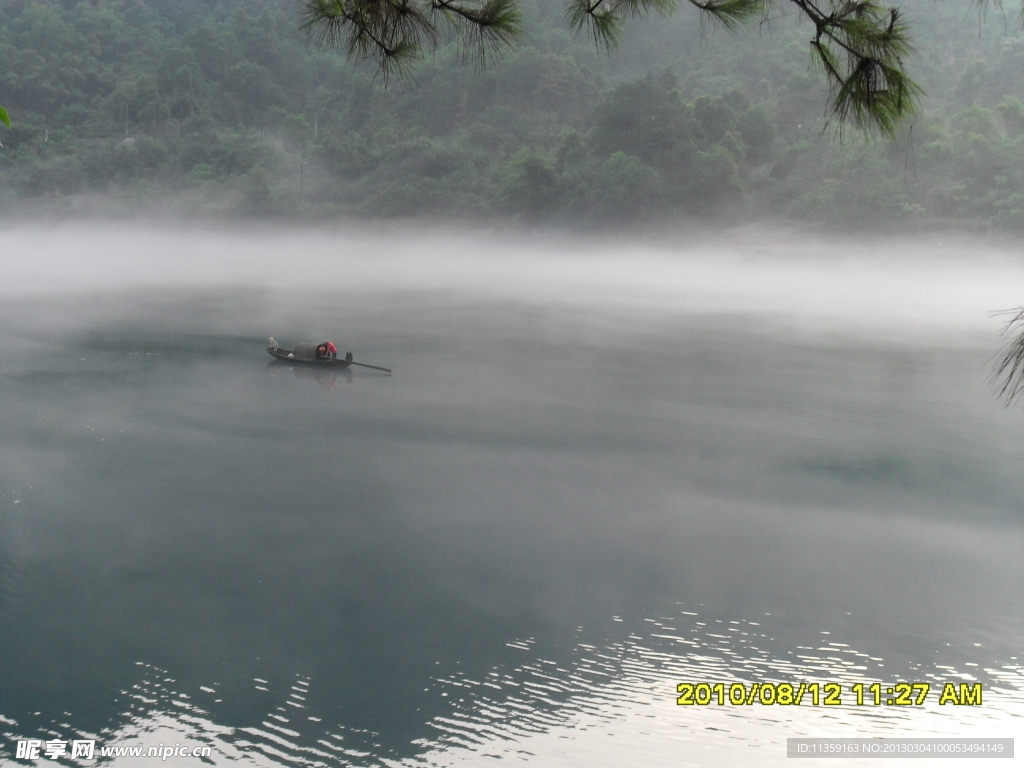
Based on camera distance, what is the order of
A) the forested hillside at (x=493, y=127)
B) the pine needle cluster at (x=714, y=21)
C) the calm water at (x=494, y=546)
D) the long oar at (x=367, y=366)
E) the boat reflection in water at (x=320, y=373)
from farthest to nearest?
the forested hillside at (x=493, y=127), the long oar at (x=367, y=366), the boat reflection in water at (x=320, y=373), the calm water at (x=494, y=546), the pine needle cluster at (x=714, y=21)

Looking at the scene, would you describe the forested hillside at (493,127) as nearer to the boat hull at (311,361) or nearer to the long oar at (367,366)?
the long oar at (367,366)

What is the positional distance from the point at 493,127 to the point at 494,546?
29.8 m

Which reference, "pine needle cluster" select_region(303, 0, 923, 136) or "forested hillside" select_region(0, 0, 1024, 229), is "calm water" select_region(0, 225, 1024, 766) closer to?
"pine needle cluster" select_region(303, 0, 923, 136)

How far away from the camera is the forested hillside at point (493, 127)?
23672 mm

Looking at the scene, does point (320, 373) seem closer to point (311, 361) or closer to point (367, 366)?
point (311, 361)

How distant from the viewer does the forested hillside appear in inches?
932

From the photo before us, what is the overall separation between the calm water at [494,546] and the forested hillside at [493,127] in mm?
12955

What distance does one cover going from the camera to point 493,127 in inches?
1325

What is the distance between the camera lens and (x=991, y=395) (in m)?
9.56

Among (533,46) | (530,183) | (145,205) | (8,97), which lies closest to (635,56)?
(533,46)

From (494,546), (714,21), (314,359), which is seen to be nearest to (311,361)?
(314,359)

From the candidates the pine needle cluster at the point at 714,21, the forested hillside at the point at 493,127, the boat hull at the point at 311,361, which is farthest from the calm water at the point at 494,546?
the forested hillside at the point at 493,127

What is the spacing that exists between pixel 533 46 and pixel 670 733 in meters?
35.6

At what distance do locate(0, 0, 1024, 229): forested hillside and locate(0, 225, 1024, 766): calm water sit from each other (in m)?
13.0
